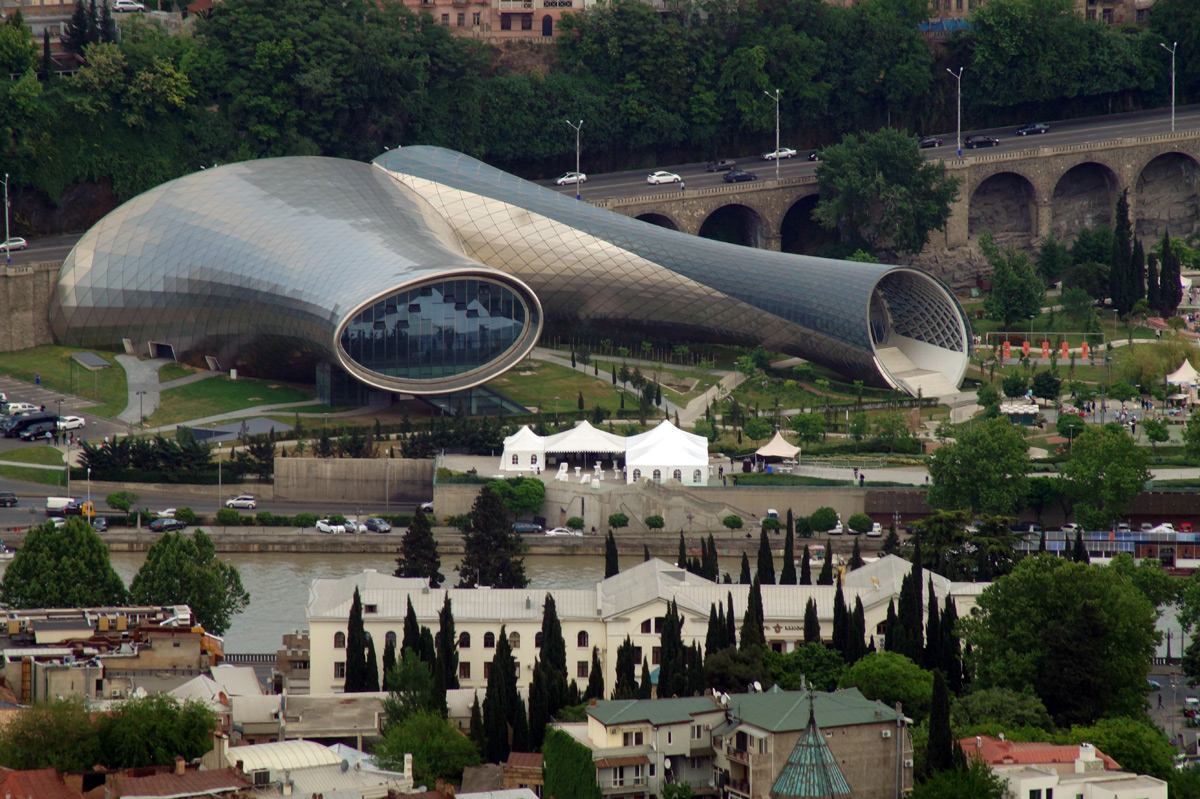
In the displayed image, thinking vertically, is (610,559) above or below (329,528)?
below

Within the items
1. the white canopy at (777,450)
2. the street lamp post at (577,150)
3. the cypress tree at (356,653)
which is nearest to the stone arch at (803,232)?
the street lamp post at (577,150)

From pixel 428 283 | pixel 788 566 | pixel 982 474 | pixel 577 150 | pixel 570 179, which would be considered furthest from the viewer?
pixel 570 179

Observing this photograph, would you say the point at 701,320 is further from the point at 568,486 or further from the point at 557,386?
the point at 568,486

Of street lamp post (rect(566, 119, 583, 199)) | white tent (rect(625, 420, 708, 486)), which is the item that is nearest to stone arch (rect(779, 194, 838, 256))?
street lamp post (rect(566, 119, 583, 199))

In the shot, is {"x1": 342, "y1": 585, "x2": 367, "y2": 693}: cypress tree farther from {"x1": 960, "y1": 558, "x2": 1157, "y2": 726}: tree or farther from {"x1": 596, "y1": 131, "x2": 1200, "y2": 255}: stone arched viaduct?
{"x1": 596, "y1": 131, "x2": 1200, "y2": 255}: stone arched viaduct

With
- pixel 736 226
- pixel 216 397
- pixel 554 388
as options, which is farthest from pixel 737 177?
pixel 216 397

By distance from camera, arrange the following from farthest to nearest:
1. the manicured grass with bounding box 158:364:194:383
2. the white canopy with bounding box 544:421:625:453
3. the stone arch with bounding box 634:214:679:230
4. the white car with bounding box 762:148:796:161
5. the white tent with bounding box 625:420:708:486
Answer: the white car with bounding box 762:148:796:161
the stone arch with bounding box 634:214:679:230
the manicured grass with bounding box 158:364:194:383
the white canopy with bounding box 544:421:625:453
the white tent with bounding box 625:420:708:486

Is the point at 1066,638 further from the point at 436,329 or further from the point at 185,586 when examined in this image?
the point at 436,329
